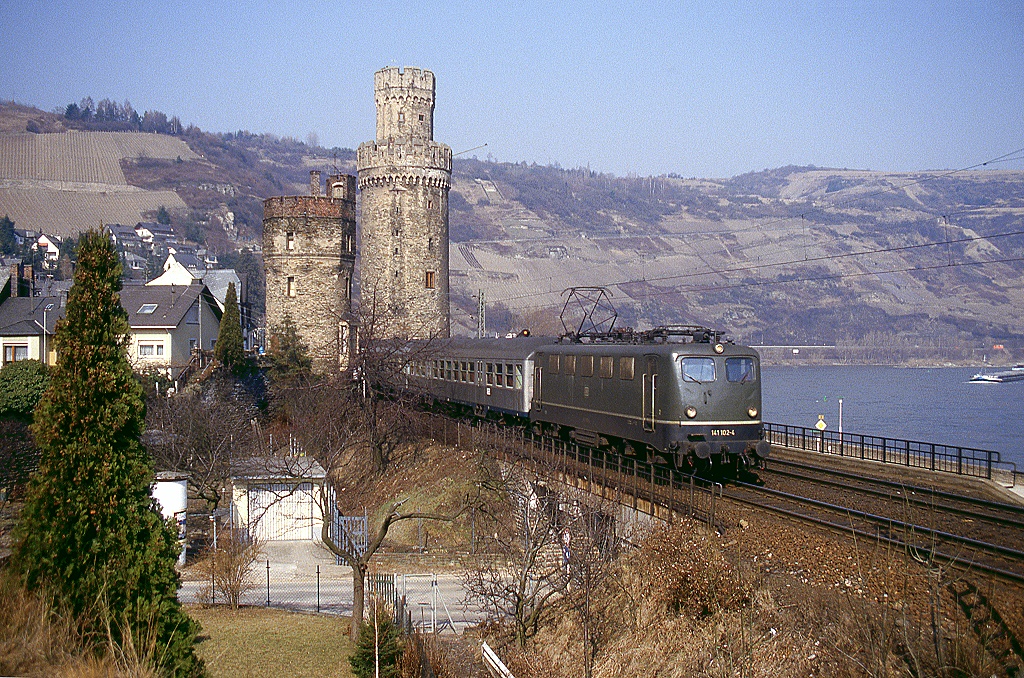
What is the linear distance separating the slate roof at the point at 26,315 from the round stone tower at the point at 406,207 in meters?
17.8

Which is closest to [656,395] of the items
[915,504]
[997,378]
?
[915,504]

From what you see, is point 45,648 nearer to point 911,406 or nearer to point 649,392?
point 649,392

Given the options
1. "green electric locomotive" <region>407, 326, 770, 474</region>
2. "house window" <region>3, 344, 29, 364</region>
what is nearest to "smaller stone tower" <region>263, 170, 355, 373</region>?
"house window" <region>3, 344, 29, 364</region>

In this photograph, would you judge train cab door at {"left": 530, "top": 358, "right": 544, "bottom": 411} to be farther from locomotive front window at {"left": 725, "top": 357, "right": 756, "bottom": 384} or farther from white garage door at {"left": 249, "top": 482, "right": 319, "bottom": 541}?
locomotive front window at {"left": 725, "top": 357, "right": 756, "bottom": 384}

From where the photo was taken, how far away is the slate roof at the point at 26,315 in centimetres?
4944

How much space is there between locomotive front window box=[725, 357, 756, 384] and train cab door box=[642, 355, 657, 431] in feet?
5.24

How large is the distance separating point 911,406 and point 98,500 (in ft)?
352

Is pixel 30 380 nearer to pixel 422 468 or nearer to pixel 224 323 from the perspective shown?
pixel 224 323

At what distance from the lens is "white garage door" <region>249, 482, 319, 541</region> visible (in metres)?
30.4

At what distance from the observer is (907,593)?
13.4m

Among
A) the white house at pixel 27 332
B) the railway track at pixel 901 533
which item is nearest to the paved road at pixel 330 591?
the railway track at pixel 901 533

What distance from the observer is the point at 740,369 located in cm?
2172

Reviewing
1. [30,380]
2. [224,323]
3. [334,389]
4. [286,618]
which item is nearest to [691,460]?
[286,618]

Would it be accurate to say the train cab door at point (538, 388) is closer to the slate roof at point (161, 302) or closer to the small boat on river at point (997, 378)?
the slate roof at point (161, 302)
